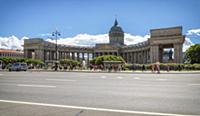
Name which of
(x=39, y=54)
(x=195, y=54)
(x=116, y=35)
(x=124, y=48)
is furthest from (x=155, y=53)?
(x=116, y=35)

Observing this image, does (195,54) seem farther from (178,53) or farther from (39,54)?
(39,54)

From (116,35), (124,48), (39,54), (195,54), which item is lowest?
(195,54)

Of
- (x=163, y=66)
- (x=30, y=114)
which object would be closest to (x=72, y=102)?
(x=30, y=114)

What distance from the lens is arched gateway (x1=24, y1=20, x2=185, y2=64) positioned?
3622 inches

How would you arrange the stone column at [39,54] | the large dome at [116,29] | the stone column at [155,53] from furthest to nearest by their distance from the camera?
the large dome at [116,29]
the stone column at [39,54]
the stone column at [155,53]

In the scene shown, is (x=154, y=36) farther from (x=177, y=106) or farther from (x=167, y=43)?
(x=177, y=106)

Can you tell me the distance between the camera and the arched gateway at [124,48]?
3622 inches

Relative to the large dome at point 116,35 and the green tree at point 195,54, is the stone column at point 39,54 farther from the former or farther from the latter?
the green tree at point 195,54

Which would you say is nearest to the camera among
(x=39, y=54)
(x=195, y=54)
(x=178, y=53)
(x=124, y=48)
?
(x=178, y=53)

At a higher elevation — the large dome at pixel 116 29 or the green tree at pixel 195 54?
the large dome at pixel 116 29

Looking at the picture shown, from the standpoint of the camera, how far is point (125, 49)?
158 metres

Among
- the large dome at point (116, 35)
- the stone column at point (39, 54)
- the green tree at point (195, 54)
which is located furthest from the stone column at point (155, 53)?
the stone column at point (39, 54)

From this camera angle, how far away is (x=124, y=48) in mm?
158500

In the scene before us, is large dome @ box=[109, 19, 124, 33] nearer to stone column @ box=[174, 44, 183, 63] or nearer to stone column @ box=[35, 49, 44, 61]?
stone column @ box=[35, 49, 44, 61]
